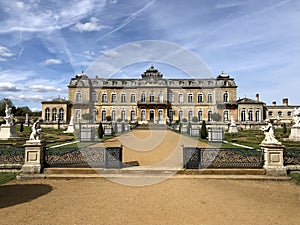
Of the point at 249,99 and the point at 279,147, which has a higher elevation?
the point at 249,99

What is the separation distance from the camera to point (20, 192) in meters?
4.97

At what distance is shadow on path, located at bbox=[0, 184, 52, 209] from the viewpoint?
173 inches

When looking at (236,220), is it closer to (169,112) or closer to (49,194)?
(49,194)

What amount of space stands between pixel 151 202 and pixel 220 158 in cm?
322

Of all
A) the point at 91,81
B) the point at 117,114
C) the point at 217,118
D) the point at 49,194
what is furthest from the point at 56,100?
the point at 49,194

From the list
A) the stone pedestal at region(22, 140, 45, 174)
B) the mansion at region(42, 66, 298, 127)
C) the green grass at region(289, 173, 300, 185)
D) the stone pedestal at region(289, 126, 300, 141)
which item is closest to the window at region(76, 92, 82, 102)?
the mansion at region(42, 66, 298, 127)

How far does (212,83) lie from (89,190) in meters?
41.0

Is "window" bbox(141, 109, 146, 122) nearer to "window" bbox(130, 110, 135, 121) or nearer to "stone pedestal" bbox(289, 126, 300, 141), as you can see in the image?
"window" bbox(130, 110, 135, 121)

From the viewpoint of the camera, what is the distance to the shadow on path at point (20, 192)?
4.40 meters

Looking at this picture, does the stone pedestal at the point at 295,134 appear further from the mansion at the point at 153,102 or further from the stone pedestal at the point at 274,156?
the mansion at the point at 153,102

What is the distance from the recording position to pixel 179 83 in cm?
4381

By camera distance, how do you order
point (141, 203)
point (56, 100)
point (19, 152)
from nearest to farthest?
point (141, 203)
point (19, 152)
point (56, 100)

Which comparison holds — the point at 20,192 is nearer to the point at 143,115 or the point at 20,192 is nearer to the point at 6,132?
the point at 6,132

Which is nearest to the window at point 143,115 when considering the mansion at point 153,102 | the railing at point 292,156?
the mansion at point 153,102
